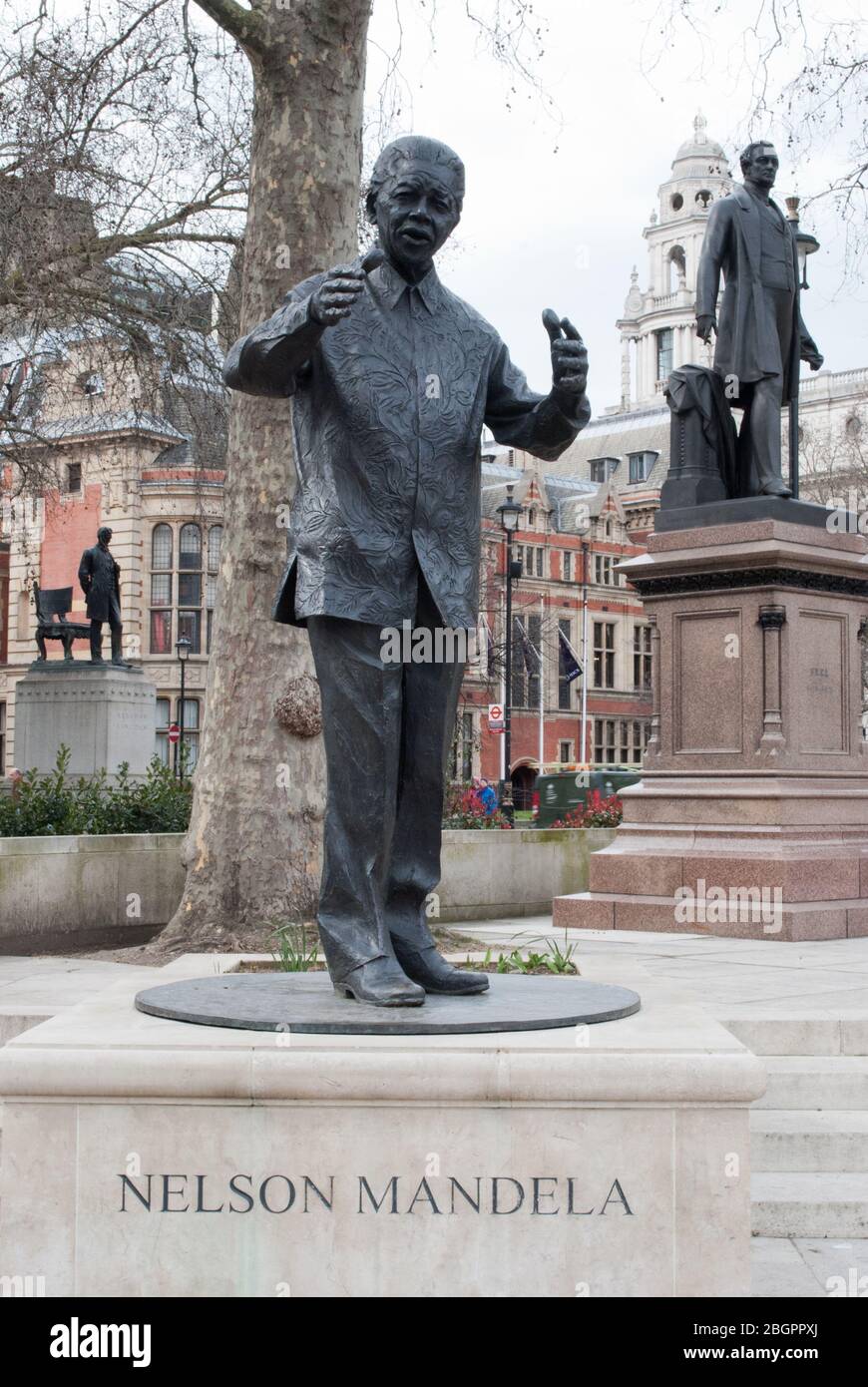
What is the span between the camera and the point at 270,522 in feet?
36.3

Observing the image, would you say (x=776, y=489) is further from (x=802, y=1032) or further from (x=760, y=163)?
(x=802, y=1032)

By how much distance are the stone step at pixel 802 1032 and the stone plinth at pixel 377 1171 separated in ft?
8.37

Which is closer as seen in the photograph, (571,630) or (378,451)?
(378,451)

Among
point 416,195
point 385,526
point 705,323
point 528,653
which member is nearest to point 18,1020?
point 385,526

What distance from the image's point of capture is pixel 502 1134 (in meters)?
4.19

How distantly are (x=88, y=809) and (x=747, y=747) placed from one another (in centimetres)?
490

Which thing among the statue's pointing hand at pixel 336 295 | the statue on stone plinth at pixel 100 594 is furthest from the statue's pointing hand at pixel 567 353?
the statue on stone plinth at pixel 100 594

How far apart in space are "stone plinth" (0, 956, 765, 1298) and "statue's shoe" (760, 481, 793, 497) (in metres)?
8.91

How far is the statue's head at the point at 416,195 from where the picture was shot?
484 centimetres

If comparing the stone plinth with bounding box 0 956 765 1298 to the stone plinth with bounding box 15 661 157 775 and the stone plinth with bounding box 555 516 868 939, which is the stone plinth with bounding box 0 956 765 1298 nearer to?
the stone plinth with bounding box 555 516 868 939

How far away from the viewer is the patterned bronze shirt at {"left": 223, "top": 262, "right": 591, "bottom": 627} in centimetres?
480

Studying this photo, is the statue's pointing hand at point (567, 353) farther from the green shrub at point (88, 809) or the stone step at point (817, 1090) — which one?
the green shrub at point (88, 809)
